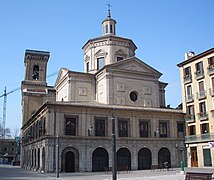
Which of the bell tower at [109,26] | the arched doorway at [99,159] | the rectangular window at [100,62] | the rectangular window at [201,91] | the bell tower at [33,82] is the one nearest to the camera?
the arched doorway at [99,159]

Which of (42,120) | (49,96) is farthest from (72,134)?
(49,96)

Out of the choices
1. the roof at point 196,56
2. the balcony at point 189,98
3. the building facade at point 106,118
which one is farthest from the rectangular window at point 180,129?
the roof at point 196,56

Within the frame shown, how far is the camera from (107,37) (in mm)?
48125

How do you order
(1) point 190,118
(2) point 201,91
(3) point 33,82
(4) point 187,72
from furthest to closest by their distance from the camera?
(3) point 33,82, (4) point 187,72, (1) point 190,118, (2) point 201,91

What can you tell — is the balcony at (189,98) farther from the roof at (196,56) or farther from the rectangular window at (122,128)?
the rectangular window at (122,128)

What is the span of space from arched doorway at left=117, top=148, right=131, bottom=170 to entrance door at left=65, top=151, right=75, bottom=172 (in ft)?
19.0

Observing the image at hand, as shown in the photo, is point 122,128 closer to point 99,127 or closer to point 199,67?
point 99,127

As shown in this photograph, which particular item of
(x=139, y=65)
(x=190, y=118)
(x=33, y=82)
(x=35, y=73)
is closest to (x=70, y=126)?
(x=139, y=65)

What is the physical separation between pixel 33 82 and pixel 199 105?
38896mm

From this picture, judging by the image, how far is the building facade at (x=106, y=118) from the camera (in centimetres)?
3397

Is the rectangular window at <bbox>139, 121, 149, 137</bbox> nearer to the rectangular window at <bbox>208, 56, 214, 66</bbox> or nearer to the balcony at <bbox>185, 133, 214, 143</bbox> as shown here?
the balcony at <bbox>185, 133, 214, 143</bbox>

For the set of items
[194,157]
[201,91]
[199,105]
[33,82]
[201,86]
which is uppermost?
[33,82]

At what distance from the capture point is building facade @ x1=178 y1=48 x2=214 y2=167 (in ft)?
119

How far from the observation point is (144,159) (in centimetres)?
3756
